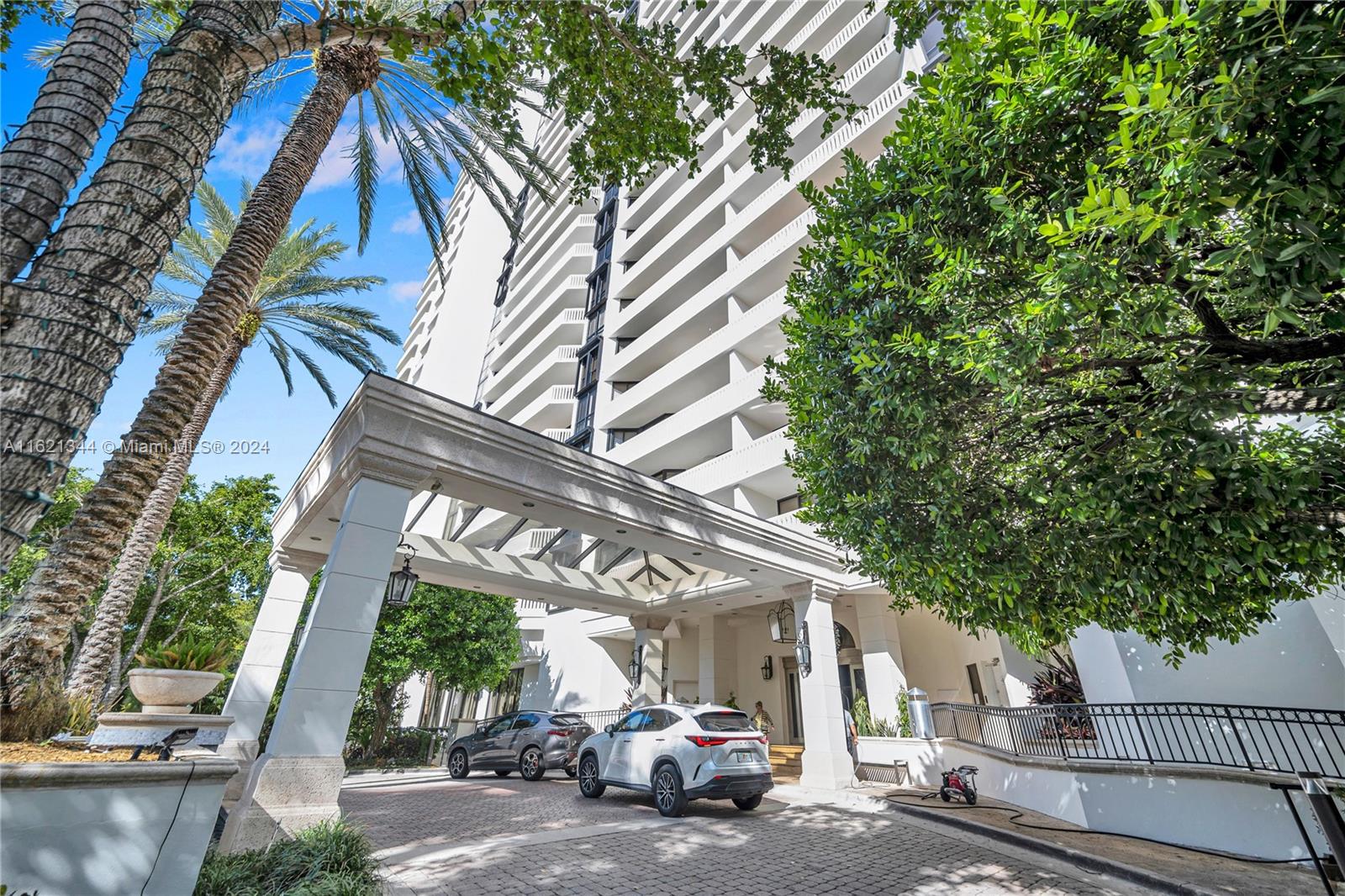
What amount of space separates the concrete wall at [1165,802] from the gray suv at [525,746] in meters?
8.98

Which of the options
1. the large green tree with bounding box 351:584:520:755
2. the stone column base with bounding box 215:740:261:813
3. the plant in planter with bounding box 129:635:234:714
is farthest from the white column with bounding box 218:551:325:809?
the large green tree with bounding box 351:584:520:755

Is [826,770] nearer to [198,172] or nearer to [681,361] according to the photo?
[198,172]

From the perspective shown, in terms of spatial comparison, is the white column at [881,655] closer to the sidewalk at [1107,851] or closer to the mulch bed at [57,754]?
the sidewalk at [1107,851]

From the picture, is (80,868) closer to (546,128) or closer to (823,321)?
(823,321)

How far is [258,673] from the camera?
30.9 ft

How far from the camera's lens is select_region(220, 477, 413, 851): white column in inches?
215

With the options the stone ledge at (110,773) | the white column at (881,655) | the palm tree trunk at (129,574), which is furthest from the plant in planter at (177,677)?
the white column at (881,655)

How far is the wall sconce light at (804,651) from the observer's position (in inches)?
447

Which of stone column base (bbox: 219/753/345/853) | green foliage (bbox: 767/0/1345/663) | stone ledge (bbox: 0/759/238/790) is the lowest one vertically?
stone column base (bbox: 219/753/345/853)

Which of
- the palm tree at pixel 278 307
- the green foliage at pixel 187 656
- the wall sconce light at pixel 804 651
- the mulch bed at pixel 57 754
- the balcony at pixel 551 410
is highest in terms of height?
the balcony at pixel 551 410

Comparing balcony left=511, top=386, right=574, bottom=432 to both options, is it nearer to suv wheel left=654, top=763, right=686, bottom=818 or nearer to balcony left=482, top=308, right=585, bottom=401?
balcony left=482, top=308, right=585, bottom=401

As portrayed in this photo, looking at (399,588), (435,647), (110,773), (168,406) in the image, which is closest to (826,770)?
(399,588)

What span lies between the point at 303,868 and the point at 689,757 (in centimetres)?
505

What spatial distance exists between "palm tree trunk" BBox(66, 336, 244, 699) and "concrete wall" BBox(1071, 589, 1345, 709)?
1416cm
